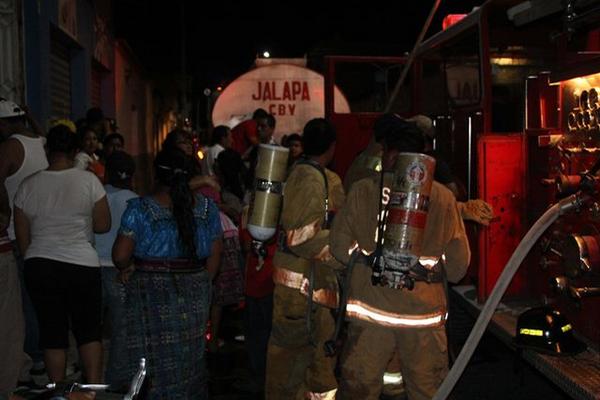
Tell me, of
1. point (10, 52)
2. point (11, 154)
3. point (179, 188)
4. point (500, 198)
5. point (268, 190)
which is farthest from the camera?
point (10, 52)

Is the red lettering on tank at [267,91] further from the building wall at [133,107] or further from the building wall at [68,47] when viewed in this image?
the building wall at [133,107]

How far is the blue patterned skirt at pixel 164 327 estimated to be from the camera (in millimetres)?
4320

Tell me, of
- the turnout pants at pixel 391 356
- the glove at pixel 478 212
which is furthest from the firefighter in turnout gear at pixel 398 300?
the glove at pixel 478 212

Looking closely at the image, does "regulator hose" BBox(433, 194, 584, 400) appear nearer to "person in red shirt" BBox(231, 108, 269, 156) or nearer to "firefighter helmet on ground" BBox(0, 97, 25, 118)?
"firefighter helmet on ground" BBox(0, 97, 25, 118)

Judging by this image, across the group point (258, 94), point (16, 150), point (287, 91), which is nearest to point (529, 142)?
point (16, 150)

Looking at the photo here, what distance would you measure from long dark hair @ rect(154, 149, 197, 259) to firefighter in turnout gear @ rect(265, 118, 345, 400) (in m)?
0.63

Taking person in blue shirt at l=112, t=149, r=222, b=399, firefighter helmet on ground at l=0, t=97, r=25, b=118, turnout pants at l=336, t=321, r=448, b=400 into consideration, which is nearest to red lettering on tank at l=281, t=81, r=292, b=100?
firefighter helmet on ground at l=0, t=97, r=25, b=118

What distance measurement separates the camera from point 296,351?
15.9 ft

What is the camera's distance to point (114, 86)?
53.8 feet

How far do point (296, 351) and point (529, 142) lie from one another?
6.38 ft

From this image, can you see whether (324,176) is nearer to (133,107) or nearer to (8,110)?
(8,110)

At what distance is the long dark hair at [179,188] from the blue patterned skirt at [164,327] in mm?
226

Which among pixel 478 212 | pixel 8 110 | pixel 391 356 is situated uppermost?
pixel 8 110

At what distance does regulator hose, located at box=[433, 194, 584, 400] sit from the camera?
150 inches
